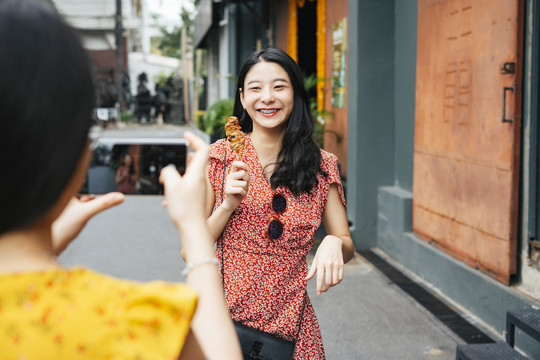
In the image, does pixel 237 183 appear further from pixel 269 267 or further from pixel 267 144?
pixel 267 144

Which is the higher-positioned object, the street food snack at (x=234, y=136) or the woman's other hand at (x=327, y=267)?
the street food snack at (x=234, y=136)

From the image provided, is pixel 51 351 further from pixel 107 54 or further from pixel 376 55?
pixel 107 54

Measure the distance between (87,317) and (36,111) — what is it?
0.33 m

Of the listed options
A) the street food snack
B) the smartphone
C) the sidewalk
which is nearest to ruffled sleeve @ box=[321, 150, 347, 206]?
the street food snack

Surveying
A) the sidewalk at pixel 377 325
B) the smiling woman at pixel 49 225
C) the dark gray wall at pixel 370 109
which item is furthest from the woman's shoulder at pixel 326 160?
the dark gray wall at pixel 370 109

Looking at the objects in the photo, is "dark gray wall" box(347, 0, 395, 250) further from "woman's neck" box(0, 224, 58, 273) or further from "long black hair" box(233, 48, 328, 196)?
"woman's neck" box(0, 224, 58, 273)

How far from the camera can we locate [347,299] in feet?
18.9

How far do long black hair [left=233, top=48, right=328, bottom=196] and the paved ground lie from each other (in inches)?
91.8

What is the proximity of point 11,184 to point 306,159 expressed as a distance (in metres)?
1.64

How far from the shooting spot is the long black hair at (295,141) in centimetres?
252

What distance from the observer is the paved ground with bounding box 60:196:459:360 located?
15.3 feet

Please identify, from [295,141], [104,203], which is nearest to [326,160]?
[295,141]

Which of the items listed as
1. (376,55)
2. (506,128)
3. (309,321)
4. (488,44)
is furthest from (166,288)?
(376,55)

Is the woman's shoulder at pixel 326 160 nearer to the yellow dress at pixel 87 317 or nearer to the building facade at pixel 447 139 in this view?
the yellow dress at pixel 87 317
